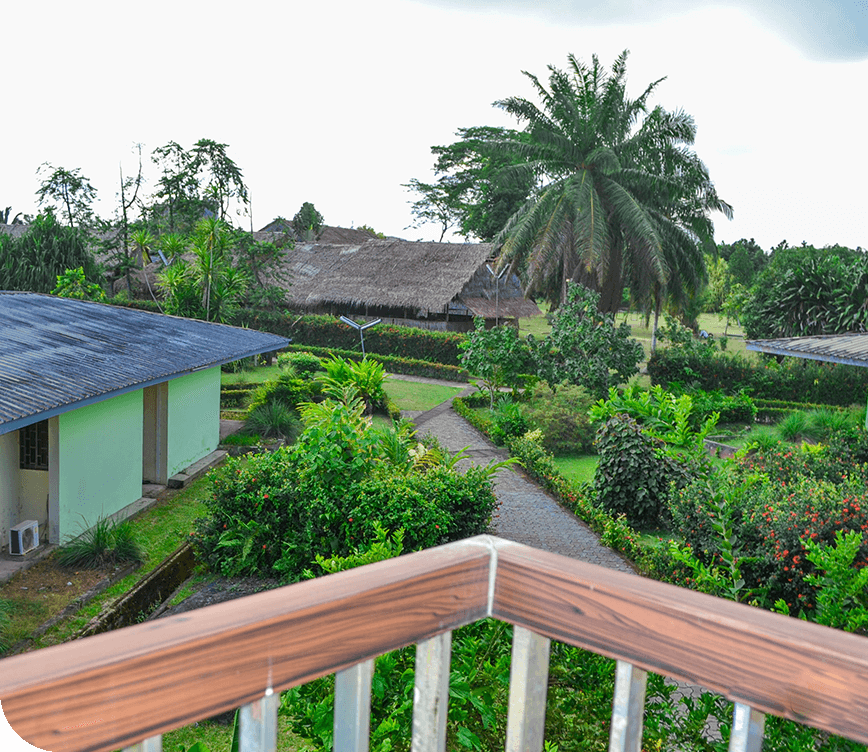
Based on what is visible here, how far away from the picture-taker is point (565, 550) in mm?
9984

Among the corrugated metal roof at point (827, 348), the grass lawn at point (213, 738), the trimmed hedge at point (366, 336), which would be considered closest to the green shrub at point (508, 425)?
the corrugated metal roof at point (827, 348)

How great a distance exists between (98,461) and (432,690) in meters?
10.3

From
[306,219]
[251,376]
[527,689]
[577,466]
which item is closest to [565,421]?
[577,466]

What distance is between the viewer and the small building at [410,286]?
3319cm

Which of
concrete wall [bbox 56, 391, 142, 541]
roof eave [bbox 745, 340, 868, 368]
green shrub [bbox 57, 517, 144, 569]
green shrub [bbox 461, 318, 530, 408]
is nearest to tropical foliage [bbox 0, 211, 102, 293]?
green shrub [bbox 461, 318, 530, 408]

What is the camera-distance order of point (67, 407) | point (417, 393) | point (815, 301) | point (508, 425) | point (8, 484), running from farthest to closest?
point (815, 301) < point (417, 393) < point (508, 425) < point (8, 484) < point (67, 407)

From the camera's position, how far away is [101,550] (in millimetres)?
9227

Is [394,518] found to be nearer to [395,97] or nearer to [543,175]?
[543,175]

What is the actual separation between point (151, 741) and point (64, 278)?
32.4 meters

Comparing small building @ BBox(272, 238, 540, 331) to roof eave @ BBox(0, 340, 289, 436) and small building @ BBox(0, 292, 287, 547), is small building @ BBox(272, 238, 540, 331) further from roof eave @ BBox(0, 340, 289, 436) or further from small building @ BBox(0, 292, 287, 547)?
roof eave @ BBox(0, 340, 289, 436)

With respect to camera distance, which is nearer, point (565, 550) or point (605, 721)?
point (605, 721)

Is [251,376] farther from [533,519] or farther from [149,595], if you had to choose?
[149,595]

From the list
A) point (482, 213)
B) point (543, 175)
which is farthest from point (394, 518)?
point (482, 213)

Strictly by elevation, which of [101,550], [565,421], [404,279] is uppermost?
[404,279]
